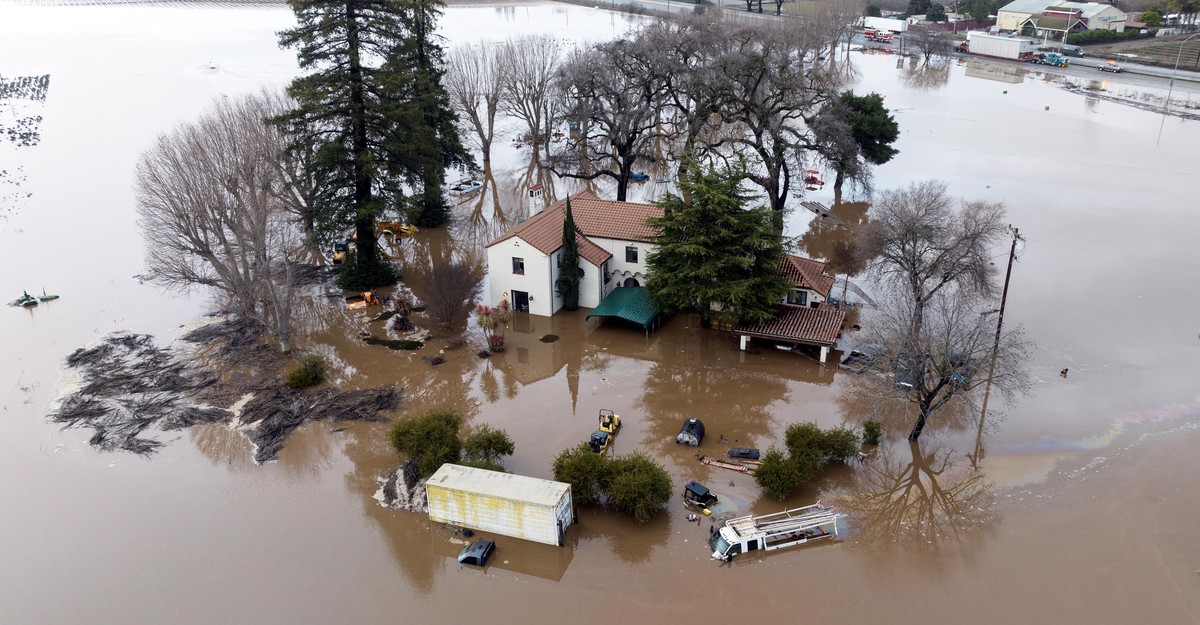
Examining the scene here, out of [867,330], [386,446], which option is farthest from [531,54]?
[386,446]

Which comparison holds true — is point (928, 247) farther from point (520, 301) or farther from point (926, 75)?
point (926, 75)

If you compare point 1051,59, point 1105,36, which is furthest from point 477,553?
point 1105,36

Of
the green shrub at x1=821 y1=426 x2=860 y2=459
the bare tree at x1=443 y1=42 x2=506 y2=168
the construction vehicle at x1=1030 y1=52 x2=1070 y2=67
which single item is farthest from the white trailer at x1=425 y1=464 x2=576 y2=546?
the construction vehicle at x1=1030 y1=52 x2=1070 y2=67

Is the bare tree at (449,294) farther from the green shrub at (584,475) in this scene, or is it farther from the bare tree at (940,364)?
the bare tree at (940,364)

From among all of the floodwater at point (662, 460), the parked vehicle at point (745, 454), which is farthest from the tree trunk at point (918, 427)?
the parked vehicle at point (745, 454)

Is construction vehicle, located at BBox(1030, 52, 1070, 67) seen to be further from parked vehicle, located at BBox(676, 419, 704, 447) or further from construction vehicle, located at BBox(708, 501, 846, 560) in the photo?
construction vehicle, located at BBox(708, 501, 846, 560)
